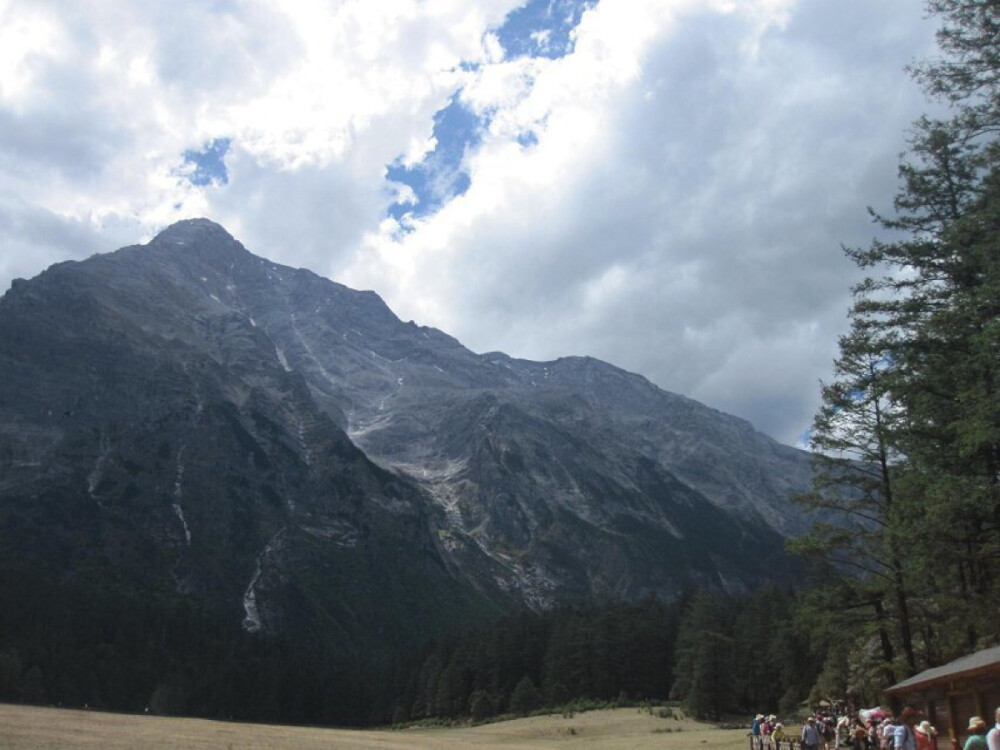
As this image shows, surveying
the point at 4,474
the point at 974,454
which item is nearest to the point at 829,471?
the point at 974,454

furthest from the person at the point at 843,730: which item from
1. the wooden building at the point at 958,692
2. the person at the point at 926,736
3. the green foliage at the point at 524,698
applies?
the green foliage at the point at 524,698

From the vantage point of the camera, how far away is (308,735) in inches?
1977

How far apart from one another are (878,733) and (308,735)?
114ft

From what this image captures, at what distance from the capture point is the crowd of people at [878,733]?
16562mm

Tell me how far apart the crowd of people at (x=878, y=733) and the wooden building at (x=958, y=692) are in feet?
1.51

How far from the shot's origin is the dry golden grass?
30.1 m

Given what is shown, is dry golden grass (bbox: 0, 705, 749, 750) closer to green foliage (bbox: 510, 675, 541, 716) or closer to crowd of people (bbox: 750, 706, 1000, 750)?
crowd of people (bbox: 750, 706, 1000, 750)

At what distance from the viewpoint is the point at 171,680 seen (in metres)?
126

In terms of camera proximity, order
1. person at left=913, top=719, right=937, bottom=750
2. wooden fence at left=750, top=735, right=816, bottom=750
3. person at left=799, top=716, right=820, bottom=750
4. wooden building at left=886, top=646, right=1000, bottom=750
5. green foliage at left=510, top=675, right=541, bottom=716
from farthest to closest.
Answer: green foliage at left=510, top=675, right=541, bottom=716 → wooden fence at left=750, top=735, right=816, bottom=750 → person at left=799, top=716, right=820, bottom=750 → person at left=913, top=719, right=937, bottom=750 → wooden building at left=886, top=646, right=1000, bottom=750

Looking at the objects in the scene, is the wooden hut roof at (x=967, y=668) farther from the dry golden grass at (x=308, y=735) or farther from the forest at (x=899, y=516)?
the dry golden grass at (x=308, y=735)

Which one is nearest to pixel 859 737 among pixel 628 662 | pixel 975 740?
pixel 975 740

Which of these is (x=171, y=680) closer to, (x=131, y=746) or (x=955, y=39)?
(x=131, y=746)

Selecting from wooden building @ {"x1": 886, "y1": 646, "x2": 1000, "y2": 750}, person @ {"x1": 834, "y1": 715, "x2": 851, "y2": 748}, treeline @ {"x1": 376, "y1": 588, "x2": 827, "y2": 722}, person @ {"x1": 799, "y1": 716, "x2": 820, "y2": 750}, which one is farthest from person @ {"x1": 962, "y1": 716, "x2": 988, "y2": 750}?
treeline @ {"x1": 376, "y1": 588, "x2": 827, "y2": 722}

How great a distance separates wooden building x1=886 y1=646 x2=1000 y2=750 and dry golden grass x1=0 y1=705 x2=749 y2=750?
19.0 meters
